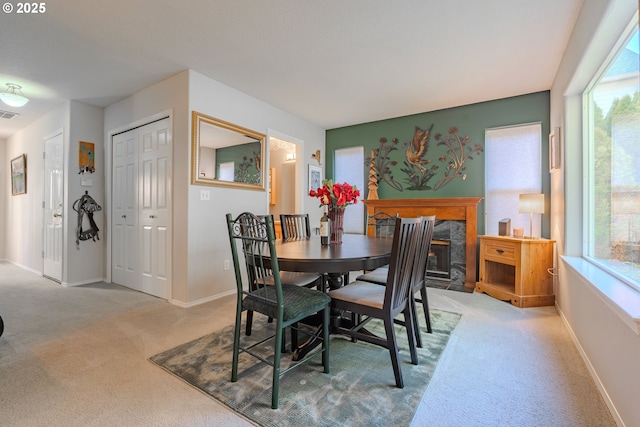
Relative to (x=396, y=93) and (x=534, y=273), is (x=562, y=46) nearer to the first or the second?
(x=396, y=93)

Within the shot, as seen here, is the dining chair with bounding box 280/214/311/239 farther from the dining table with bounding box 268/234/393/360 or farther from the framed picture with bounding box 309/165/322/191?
the framed picture with bounding box 309/165/322/191

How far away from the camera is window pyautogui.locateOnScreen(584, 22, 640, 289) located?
1.53m

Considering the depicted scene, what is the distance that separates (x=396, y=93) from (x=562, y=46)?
1612mm

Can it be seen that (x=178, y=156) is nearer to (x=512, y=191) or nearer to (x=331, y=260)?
(x=331, y=260)

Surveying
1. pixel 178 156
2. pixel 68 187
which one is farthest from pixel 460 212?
pixel 68 187

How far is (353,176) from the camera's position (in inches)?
202

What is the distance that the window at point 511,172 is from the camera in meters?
3.65

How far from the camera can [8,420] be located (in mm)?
1346

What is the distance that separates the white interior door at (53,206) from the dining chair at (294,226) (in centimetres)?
321

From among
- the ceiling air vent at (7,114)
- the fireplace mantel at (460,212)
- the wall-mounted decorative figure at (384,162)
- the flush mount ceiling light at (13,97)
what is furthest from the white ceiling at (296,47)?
the fireplace mantel at (460,212)

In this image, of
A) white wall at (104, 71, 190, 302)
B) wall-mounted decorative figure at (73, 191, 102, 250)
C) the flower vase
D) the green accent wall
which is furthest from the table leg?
wall-mounted decorative figure at (73, 191, 102, 250)

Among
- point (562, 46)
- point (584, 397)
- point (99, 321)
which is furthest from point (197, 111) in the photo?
point (584, 397)

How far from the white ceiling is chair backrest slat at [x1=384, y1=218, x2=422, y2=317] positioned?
1.61 m

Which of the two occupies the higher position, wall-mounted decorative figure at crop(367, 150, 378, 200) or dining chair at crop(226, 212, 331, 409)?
wall-mounted decorative figure at crop(367, 150, 378, 200)
